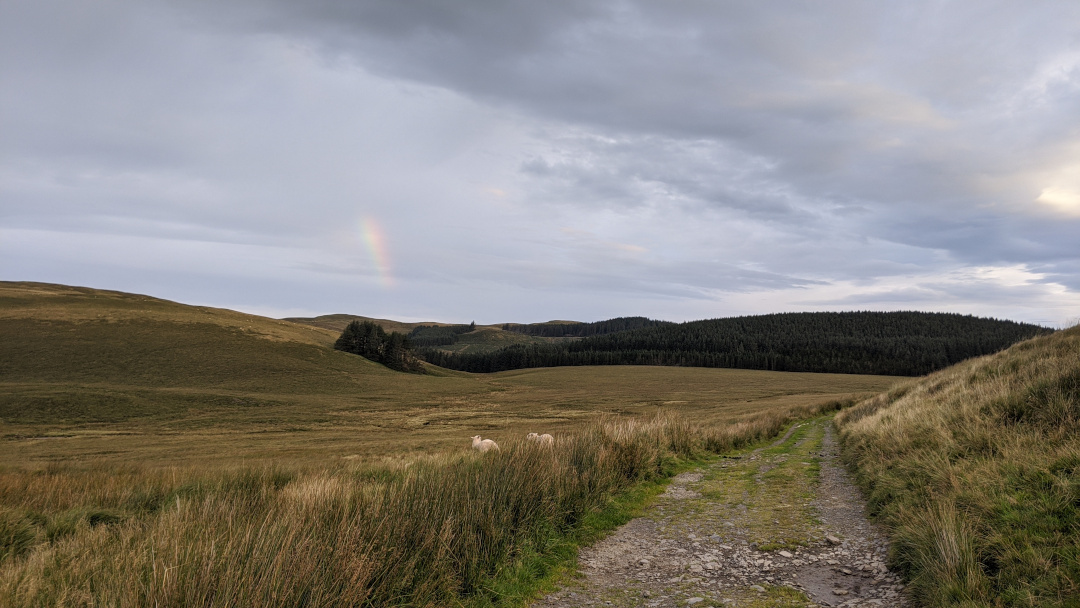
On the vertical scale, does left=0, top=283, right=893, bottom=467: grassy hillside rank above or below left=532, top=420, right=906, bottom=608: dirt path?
below

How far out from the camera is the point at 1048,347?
42.5 feet

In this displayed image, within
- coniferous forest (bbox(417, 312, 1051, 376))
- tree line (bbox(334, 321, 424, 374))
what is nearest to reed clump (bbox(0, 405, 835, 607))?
tree line (bbox(334, 321, 424, 374))

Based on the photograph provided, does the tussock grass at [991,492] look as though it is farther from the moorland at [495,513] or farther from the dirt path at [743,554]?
the dirt path at [743,554]

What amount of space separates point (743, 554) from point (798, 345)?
15198 cm

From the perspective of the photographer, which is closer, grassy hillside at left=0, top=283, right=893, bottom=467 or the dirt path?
the dirt path

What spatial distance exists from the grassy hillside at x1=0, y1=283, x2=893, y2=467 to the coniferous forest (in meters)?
43.8

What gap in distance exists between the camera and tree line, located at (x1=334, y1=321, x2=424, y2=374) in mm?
93750

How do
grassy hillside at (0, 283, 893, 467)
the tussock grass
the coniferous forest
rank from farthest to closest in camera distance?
the coniferous forest
grassy hillside at (0, 283, 893, 467)
the tussock grass

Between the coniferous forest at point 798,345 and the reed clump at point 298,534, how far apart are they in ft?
423

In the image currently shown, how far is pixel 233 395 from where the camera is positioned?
4616cm

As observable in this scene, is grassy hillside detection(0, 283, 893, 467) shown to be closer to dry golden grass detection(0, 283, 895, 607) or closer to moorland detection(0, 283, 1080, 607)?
dry golden grass detection(0, 283, 895, 607)

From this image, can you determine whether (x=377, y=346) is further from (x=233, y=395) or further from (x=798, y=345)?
(x=798, y=345)

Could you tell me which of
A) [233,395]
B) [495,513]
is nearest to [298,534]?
[495,513]

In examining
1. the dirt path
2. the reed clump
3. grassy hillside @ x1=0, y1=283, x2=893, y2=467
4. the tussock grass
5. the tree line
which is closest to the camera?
the reed clump
